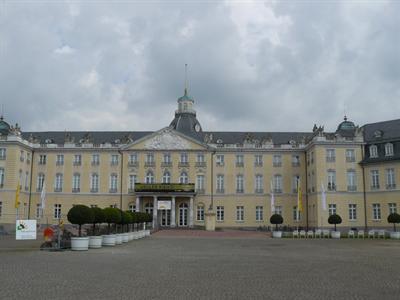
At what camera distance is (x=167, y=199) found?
61688mm

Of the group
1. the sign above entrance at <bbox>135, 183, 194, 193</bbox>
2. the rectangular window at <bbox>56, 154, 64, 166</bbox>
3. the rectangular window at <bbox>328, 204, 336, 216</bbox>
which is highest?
the rectangular window at <bbox>56, 154, 64, 166</bbox>

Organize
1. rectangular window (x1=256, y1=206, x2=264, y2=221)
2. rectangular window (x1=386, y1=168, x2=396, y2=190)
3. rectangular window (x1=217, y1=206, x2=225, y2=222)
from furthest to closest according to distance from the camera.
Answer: rectangular window (x1=217, y1=206, x2=225, y2=222), rectangular window (x1=256, y1=206, x2=264, y2=221), rectangular window (x1=386, y1=168, x2=396, y2=190)

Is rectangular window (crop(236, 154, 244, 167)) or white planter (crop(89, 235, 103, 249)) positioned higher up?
rectangular window (crop(236, 154, 244, 167))

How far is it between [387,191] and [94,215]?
3840 centimetres

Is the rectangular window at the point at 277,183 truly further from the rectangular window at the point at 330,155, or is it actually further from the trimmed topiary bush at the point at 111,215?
the trimmed topiary bush at the point at 111,215

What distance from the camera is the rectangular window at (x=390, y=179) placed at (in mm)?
53791

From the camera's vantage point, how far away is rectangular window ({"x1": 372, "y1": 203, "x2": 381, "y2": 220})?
180ft

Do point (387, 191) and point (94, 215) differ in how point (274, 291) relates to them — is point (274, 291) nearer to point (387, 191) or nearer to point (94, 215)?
point (94, 215)

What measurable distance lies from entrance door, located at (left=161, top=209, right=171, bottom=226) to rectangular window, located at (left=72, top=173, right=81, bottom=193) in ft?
39.0

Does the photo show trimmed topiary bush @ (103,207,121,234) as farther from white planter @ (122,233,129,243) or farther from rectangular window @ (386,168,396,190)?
rectangular window @ (386,168,396,190)

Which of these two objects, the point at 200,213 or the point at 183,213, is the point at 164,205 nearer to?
the point at 183,213

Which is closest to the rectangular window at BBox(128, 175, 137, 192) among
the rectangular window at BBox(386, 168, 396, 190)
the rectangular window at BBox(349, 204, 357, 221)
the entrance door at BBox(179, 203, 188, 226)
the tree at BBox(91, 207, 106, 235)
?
the entrance door at BBox(179, 203, 188, 226)

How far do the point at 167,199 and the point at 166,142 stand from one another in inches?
304

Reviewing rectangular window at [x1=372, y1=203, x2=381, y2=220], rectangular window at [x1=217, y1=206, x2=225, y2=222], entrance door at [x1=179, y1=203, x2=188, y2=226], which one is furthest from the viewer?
rectangular window at [x1=217, y1=206, x2=225, y2=222]
